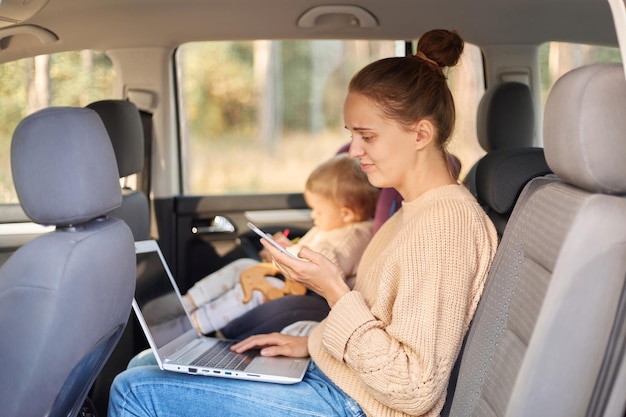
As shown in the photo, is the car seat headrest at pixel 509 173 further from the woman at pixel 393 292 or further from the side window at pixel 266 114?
the side window at pixel 266 114

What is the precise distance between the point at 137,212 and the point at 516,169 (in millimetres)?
1308

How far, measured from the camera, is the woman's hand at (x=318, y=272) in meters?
2.12

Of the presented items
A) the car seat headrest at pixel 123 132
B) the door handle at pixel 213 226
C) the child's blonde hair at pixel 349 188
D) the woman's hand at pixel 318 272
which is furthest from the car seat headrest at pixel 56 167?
the door handle at pixel 213 226

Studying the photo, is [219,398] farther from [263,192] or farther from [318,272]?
[263,192]

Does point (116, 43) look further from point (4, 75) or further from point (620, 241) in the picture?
point (620, 241)

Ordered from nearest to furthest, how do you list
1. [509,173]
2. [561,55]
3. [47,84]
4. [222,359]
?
[509,173]
[222,359]
[47,84]
[561,55]

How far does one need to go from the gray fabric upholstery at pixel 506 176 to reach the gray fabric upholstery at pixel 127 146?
109 cm

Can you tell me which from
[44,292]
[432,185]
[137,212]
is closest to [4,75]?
[137,212]

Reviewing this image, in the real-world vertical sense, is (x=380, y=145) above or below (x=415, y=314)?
above

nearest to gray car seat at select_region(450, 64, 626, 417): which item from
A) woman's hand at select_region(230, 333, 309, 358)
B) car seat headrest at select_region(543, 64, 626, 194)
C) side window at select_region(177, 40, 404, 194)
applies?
car seat headrest at select_region(543, 64, 626, 194)

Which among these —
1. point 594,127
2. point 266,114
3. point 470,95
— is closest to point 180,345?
point 594,127

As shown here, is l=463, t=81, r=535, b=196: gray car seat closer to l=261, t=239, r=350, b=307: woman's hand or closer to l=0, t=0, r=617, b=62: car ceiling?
l=0, t=0, r=617, b=62: car ceiling

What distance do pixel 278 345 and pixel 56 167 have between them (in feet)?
2.84

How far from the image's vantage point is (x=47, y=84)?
2965 mm
